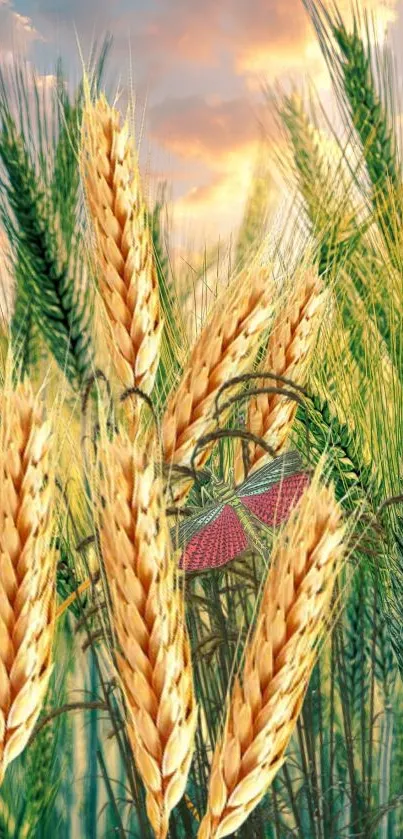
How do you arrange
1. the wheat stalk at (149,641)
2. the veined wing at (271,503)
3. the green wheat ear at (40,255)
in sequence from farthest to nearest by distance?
the green wheat ear at (40,255) < the veined wing at (271,503) < the wheat stalk at (149,641)

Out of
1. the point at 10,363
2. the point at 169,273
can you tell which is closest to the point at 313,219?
the point at 169,273

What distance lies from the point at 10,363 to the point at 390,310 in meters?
0.29

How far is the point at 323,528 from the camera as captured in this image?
438mm

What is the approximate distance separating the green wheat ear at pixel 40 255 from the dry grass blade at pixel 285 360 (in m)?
0.21

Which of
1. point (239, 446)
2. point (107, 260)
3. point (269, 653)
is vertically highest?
point (107, 260)

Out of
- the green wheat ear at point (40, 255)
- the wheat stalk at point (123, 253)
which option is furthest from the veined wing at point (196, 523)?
the green wheat ear at point (40, 255)

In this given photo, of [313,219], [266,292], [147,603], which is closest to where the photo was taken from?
[147,603]

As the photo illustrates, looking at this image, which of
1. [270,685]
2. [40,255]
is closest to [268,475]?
[270,685]

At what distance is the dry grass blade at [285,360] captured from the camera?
60cm

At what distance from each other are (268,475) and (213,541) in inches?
3.1

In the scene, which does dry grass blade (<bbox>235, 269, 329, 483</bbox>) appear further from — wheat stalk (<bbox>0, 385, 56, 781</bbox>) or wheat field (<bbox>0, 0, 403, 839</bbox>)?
wheat stalk (<bbox>0, 385, 56, 781</bbox>)

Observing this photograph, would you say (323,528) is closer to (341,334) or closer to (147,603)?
(147,603)

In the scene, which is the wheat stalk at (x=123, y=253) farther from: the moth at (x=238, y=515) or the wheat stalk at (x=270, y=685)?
the wheat stalk at (x=270, y=685)

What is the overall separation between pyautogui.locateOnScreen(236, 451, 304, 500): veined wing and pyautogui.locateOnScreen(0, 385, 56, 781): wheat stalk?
125 mm
